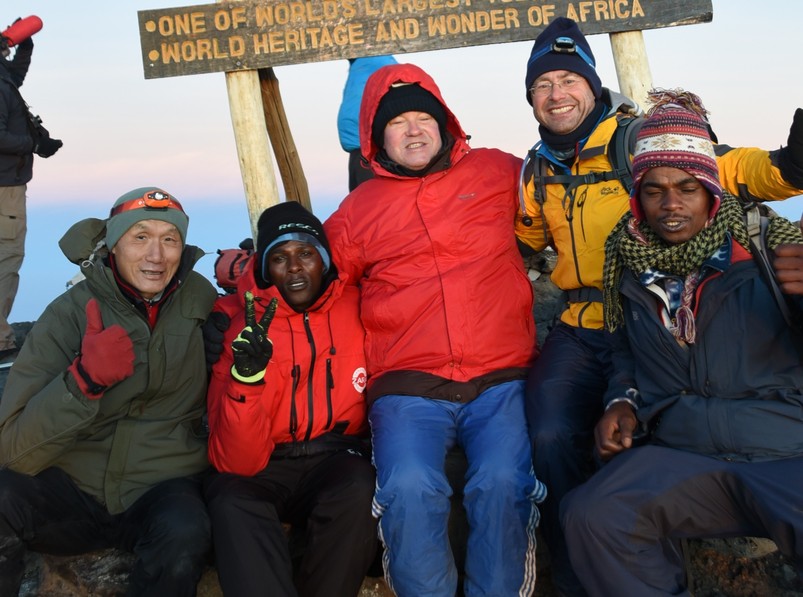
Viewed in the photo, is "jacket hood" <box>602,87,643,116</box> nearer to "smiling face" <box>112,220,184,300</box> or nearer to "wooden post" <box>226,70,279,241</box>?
"smiling face" <box>112,220,184,300</box>

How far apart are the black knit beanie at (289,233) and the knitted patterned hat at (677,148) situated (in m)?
1.65

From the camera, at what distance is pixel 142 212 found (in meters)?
4.16

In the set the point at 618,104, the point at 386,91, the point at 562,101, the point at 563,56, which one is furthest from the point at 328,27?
the point at 618,104

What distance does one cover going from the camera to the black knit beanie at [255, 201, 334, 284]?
4.23 metres

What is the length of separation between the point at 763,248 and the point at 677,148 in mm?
546

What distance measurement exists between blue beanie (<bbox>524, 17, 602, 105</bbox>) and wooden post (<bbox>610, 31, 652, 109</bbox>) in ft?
9.54

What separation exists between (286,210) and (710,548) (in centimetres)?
311

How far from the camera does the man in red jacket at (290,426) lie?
3.57 m

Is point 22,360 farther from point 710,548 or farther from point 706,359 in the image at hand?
point 710,548

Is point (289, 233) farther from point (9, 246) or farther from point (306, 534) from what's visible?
point (9, 246)

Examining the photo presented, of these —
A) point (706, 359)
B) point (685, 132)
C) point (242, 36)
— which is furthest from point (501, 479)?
point (242, 36)

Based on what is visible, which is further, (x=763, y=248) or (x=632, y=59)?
(x=632, y=59)

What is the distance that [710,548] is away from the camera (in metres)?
4.61

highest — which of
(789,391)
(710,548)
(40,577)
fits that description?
(789,391)
